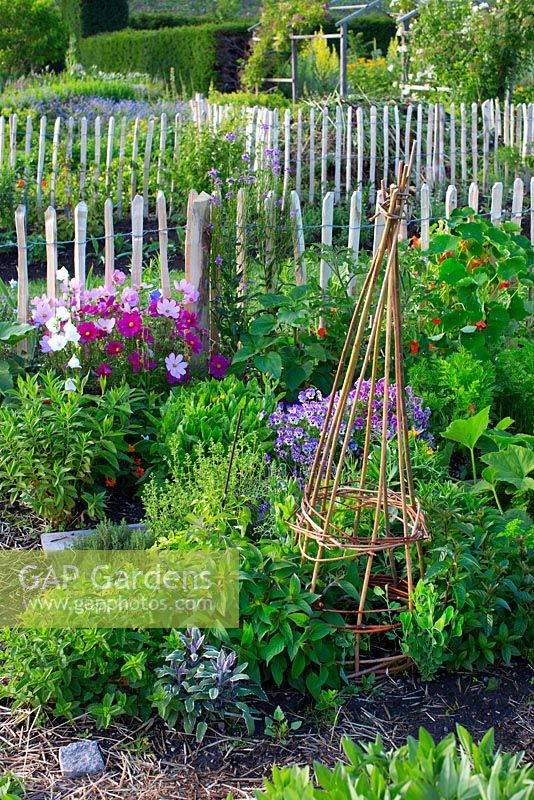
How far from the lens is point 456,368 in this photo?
4027 mm

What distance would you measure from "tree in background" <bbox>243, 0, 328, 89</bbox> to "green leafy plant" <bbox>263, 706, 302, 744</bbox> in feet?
51.1

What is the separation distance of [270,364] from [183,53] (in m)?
20.5

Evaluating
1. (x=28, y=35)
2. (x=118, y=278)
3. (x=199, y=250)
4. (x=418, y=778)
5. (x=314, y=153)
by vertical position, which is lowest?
(x=418, y=778)

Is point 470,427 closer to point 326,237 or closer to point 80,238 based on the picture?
point 326,237

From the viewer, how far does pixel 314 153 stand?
1028 centimetres

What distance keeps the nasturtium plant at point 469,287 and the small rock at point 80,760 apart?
2440 millimetres

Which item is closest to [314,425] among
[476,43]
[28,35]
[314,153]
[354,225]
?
[354,225]

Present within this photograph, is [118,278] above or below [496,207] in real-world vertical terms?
below

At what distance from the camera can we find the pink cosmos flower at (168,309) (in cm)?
434

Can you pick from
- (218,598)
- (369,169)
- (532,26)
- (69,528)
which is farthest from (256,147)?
(218,598)

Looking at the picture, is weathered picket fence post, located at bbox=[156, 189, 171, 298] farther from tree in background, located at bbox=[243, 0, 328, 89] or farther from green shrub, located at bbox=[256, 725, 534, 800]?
tree in background, located at bbox=[243, 0, 328, 89]

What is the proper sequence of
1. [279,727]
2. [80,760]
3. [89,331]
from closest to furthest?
[80,760] < [279,727] < [89,331]

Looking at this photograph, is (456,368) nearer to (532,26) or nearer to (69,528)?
(69,528)

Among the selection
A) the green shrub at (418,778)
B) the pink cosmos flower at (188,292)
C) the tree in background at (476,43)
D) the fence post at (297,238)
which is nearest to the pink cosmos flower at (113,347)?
the pink cosmos flower at (188,292)
